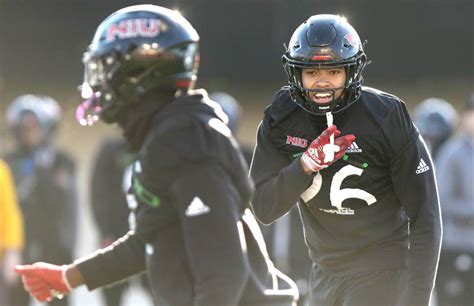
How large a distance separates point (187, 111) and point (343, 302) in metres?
1.48

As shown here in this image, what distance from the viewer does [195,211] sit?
11.2 feet

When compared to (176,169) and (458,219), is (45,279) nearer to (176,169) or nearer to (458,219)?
(176,169)

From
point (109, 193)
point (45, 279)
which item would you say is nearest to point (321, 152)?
point (45, 279)

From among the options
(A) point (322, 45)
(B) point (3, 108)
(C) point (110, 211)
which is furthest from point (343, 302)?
(B) point (3, 108)

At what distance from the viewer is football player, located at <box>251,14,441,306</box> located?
4461 millimetres

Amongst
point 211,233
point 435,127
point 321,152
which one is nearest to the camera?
point 211,233

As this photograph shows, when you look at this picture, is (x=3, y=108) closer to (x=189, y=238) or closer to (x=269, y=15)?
(x=269, y=15)

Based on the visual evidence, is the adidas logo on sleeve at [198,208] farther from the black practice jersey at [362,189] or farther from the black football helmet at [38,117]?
the black football helmet at [38,117]

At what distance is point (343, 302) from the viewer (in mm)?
4691

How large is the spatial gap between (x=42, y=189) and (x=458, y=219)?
3.42m

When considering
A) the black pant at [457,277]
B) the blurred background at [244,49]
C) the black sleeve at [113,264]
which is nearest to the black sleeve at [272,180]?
the black sleeve at [113,264]

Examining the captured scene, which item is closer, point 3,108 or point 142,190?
point 142,190

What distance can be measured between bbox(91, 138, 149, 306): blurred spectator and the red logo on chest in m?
4.32

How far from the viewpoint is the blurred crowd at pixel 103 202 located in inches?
356
